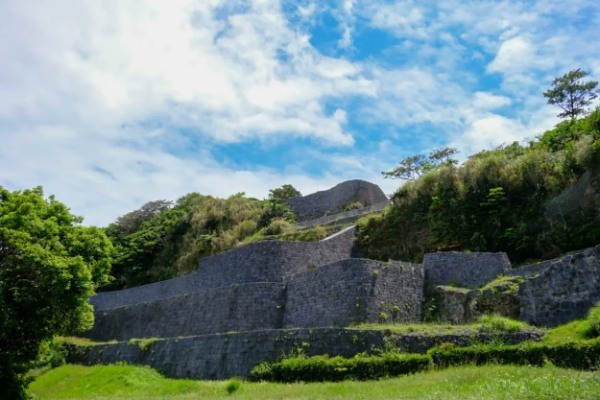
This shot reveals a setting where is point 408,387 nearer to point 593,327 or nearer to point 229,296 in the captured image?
point 593,327

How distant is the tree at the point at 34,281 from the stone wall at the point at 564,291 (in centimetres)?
1347

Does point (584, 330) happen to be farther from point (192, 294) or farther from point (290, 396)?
point (192, 294)

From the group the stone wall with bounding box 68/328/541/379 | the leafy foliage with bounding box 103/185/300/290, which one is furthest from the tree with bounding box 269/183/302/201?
the stone wall with bounding box 68/328/541/379

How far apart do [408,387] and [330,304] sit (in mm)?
8180

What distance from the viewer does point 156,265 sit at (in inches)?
1634

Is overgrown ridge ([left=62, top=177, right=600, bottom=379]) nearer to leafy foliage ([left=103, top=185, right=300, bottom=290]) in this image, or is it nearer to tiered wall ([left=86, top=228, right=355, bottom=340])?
tiered wall ([left=86, top=228, right=355, bottom=340])

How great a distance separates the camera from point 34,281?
15875mm

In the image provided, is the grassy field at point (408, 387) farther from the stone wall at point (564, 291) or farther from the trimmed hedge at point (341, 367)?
the stone wall at point (564, 291)

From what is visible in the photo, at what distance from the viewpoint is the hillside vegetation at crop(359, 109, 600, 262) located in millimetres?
21156

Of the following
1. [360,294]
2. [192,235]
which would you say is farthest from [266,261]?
[192,235]

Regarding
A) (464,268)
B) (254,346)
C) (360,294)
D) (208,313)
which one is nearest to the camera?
(254,346)

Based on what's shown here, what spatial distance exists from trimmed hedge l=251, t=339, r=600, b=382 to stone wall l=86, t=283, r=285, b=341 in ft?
17.6

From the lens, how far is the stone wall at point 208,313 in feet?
69.3

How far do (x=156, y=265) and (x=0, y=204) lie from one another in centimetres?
2501
